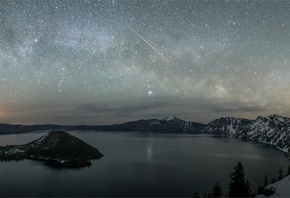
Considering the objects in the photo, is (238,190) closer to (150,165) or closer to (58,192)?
(58,192)

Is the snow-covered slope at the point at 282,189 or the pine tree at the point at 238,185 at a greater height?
the pine tree at the point at 238,185

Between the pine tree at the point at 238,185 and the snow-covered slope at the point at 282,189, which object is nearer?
the pine tree at the point at 238,185

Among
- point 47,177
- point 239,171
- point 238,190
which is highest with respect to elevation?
point 239,171

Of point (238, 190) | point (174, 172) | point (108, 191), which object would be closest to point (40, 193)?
point (108, 191)

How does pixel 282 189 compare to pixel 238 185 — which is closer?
pixel 238 185

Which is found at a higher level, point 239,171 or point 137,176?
point 239,171

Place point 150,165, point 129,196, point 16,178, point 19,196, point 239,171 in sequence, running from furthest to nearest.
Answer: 1. point 150,165
2. point 16,178
3. point 19,196
4. point 129,196
5. point 239,171

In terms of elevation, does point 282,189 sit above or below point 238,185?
below

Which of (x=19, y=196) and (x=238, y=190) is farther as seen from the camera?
(x=19, y=196)

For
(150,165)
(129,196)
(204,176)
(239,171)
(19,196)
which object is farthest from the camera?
(150,165)

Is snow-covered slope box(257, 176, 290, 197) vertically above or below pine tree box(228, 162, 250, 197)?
below

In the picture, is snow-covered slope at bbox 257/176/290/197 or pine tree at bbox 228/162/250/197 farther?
snow-covered slope at bbox 257/176/290/197
